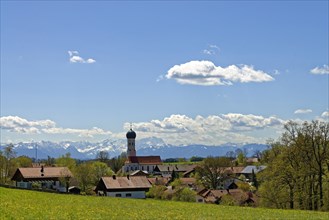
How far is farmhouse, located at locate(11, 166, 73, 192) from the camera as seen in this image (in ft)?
330

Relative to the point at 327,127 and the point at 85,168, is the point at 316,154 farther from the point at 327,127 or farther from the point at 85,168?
the point at 85,168

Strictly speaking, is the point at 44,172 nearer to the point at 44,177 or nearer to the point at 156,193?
the point at 44,177

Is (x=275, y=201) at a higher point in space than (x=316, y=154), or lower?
lower

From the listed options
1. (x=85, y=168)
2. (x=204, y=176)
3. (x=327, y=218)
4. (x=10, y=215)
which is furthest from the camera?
(x=204, y=176)

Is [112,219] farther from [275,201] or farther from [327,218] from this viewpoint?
[275,201]

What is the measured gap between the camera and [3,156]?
104 metres

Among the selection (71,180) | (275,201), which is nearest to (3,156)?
(71,180)

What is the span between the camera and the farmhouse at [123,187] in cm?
8019

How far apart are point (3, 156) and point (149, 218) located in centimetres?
8397

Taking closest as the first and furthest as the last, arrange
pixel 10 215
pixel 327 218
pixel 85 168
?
pixel 10 215
pixel 327 218
pixel 85 168

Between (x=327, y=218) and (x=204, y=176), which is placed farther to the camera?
(x=204, y=176)

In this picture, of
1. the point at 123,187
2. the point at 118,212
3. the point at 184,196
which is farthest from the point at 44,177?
the point at 118,212

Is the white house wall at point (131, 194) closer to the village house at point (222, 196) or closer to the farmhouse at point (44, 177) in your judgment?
the village house at point (222, 196)

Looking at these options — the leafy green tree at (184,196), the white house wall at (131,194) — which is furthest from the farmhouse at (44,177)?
the leafy green tree at (184,196)
